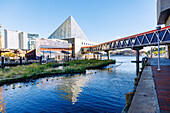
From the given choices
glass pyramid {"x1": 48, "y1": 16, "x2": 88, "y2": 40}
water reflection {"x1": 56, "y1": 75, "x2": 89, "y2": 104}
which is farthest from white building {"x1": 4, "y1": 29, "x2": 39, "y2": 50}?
water reflection {"x1": 56, "y1": 75, "x2": 89, "y2": 104}

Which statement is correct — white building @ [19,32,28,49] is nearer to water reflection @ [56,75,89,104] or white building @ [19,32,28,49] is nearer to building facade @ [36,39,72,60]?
building facade @ [36,39,72,60]

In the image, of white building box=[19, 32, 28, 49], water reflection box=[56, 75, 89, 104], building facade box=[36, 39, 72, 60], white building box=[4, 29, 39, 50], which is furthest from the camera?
white building box=[19, 32, 28, 49]

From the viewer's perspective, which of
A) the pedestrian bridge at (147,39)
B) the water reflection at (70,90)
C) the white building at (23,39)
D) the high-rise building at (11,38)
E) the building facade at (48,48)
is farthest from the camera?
the white building at (23,39)

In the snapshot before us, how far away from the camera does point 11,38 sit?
129 m

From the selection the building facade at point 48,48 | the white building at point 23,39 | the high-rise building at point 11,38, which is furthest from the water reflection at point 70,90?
the high-rise building at point 11,38

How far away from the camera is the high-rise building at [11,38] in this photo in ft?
412

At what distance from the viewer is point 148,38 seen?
→ 82.1 ft

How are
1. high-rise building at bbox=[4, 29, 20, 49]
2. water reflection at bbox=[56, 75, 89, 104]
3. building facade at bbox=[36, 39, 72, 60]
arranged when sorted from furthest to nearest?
high-rise building at bbox=[4, 29, 20, 49] < building facade at bbox=[36, 39, 72, 60] < water reflection at bbox=[56, 75, 89, 104]

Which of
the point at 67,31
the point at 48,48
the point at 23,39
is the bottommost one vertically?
the point at 48,48

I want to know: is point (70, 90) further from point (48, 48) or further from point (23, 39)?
point (23, 39)

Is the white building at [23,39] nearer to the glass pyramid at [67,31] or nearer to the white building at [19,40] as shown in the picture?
the white building at [19,40]

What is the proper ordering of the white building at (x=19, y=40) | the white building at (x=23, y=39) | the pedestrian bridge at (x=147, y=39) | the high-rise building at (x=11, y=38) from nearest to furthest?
1. the pedestrian bridge at (x=147, y=39)
2. the high-rise building at (x=11, y=38)
3. the white building at (x=19, y=40)
4. the white building at (x=23, y=39)

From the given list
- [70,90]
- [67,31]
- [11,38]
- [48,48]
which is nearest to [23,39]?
[11,38]

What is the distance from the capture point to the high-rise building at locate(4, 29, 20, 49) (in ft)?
412
